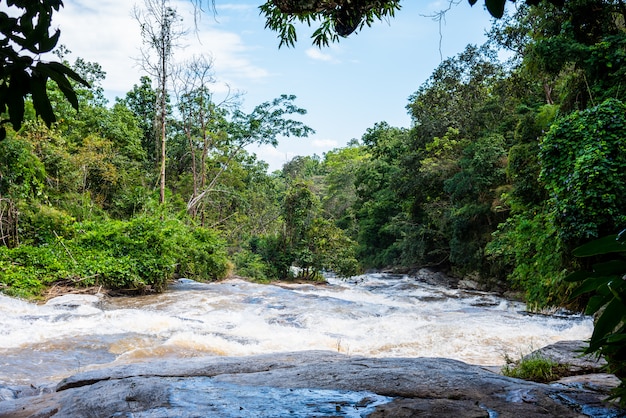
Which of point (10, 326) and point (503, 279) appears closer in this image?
point (10, 326)

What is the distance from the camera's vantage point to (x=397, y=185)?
22.7m

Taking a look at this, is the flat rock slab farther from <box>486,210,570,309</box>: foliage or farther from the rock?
<box>486,210,570,309</box>: foliage

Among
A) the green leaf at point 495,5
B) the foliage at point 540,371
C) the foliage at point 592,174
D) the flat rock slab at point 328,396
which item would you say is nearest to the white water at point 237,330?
the foliage at point 592,174

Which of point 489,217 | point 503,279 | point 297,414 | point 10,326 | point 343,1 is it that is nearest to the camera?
point 297,414

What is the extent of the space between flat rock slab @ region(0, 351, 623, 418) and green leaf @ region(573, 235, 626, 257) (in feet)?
3.97

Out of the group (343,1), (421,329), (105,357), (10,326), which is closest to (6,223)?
(10,326)

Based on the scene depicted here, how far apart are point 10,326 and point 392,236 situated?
22988mm

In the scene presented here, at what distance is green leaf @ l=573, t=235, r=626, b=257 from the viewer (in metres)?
0.89

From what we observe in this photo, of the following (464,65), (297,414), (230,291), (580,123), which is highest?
(464,65)

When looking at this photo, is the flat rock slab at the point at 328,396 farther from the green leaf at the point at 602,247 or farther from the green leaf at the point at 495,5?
the green leaf at the point at 495,5

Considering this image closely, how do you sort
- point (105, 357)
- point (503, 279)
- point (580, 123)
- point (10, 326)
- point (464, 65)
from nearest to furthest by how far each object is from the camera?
point (105, 357) → point (10, 326) → point (580, 123) → point (503, 279) → point (464, 65)

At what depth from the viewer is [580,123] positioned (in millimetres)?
8961

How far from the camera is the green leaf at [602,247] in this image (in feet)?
2.91

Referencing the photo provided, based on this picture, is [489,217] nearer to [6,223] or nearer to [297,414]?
[6,223]
